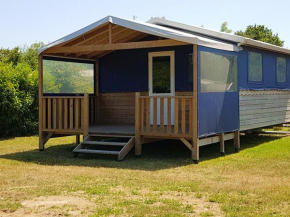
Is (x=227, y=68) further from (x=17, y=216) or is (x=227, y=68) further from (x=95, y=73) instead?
(x=17, y=216)

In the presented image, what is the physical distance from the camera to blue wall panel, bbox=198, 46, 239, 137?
998 centimetres

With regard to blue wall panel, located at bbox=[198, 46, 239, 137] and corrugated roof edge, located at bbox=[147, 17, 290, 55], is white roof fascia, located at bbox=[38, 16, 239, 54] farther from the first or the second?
corrugated roof edge, located at bbox=[147, 17, 290, 55]

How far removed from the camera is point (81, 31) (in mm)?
10742

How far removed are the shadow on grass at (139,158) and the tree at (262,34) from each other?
27728 millimetres

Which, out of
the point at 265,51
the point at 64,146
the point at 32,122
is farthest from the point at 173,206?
the point at 32,122

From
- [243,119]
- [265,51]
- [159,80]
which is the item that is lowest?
[243,119]

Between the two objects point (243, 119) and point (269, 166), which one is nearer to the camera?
point (269, 166)

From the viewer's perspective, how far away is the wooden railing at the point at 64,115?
11.0 metres

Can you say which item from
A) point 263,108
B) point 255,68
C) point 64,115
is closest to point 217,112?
point 255,68

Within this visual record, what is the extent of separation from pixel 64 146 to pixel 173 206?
7.62 meters

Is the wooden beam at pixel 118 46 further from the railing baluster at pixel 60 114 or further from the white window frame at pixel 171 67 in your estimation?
the white window frame at pixel 171 67

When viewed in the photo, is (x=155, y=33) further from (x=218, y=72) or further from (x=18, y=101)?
(x=18, y=101)

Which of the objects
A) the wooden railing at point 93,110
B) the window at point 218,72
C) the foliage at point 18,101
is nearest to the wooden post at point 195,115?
the window at point 218,72

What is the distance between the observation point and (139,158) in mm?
10445
